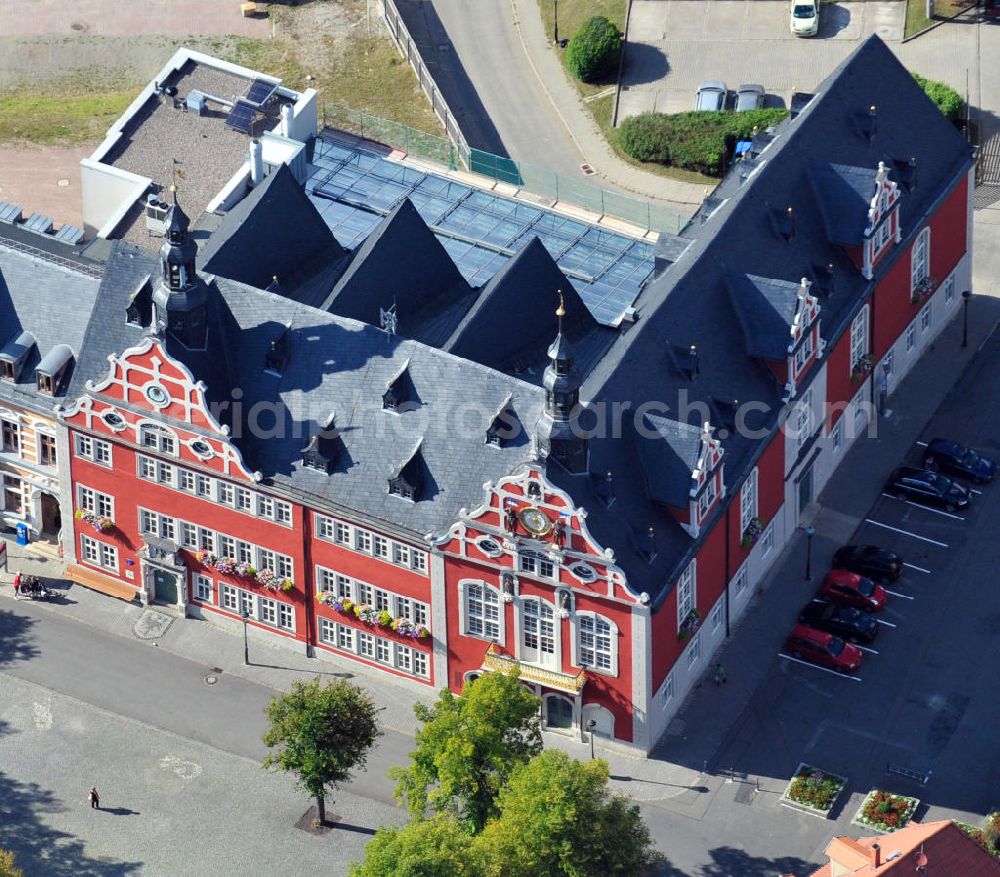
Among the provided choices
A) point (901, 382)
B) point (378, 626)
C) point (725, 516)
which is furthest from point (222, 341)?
point (901, 382)

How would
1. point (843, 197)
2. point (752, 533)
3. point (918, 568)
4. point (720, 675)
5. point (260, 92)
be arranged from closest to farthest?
point (720, 675) → point (752, 533) → point (918, 568) → point (843, 197) → point (260, 92)

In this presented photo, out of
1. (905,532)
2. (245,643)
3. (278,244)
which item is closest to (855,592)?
(905,532)

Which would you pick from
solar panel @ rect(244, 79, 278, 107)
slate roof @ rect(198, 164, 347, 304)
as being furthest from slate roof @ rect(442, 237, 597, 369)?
solar panel @ rect(244, 79, 278, 107)

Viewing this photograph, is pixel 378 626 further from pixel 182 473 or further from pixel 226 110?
pixel 226 110

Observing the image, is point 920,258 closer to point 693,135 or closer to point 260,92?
point 693,135

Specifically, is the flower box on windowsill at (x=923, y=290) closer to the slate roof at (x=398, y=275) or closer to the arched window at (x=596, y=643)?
the slate roof at (x=398, y=275)

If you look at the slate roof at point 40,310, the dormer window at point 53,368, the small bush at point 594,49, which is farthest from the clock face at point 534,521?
the small bush at point 594,49
